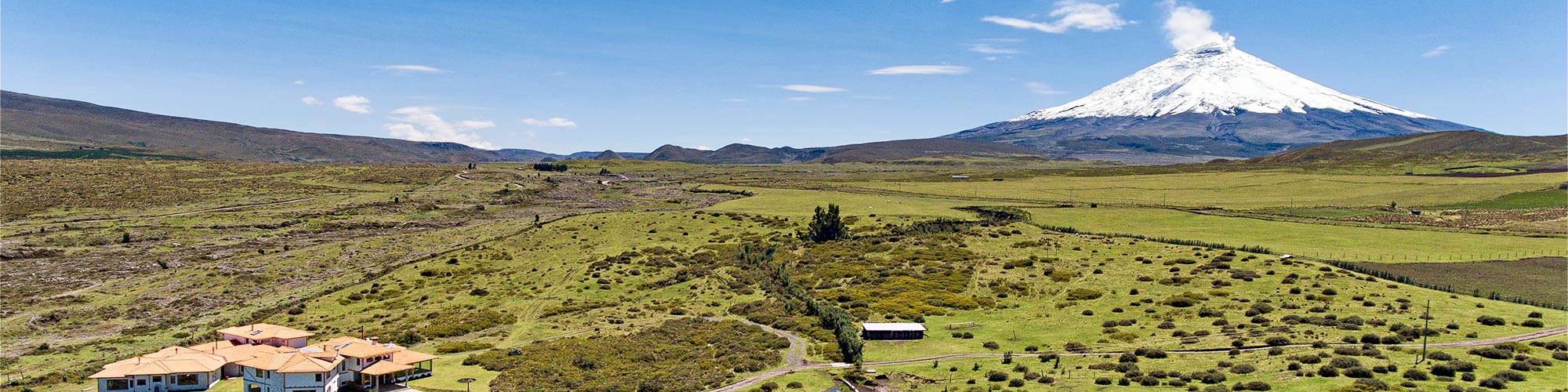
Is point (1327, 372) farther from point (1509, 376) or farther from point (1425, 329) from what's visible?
point (1425, 329)

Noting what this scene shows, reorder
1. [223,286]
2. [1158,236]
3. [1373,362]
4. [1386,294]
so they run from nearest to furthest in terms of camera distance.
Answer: [1373,362], [1386,294], [223,286], [1158,236]

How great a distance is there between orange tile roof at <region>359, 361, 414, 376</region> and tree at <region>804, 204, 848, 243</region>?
2727 inches

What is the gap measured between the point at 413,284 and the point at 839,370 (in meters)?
59.5

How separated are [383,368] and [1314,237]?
106 m

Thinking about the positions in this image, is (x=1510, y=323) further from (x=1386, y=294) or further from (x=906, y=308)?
(x=906, y=308)

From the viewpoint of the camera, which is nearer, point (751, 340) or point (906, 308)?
point (751, 340)

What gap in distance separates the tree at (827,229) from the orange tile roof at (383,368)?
69261 millimetres

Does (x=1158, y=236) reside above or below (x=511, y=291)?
above

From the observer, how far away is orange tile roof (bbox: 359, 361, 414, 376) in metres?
50.5

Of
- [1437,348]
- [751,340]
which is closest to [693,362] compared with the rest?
[751,340]

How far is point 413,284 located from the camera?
3666 inches

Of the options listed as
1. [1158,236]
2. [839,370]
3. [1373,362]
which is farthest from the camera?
[1158,236]

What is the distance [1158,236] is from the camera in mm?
109250

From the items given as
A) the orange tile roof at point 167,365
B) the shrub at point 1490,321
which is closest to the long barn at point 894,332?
the shrub at point 1490,321
